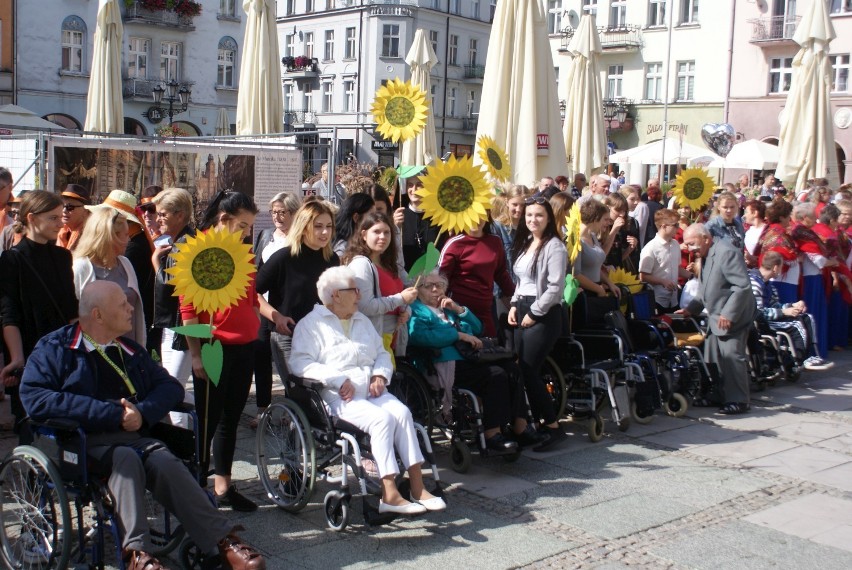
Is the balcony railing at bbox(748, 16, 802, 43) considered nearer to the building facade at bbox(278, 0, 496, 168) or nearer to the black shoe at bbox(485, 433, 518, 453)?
the building facade at bbox(278, 0, 496, 168)

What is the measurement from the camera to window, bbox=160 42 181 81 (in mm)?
41781

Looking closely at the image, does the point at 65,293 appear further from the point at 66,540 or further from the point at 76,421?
the point at 66,540

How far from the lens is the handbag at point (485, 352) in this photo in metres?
6.51

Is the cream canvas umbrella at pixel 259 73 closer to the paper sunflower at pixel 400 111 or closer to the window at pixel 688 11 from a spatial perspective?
the paper sunflower at pixel 400 111

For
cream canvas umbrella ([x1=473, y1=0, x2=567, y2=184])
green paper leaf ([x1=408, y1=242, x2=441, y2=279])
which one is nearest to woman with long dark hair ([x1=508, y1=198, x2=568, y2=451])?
green paper leaf ([x1=408, y1=242, x2=441, y2=279])

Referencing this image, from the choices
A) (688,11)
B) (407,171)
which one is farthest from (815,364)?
(688,11)

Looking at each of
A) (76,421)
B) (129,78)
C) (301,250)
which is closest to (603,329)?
(301,250)

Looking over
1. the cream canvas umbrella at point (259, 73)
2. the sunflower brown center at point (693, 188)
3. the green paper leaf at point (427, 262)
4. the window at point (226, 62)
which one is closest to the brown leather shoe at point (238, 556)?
the green paper leaf at point (427, 262)

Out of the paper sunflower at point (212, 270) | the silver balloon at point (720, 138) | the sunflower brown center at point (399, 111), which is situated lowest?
the paper sunflower at point (212, 270)

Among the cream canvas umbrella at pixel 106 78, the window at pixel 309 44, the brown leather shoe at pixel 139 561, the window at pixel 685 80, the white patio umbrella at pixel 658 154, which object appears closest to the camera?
the brown leather shoe at pixel 139 561

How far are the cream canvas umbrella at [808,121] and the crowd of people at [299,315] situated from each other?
8.64 m

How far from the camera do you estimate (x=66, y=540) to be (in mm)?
4070

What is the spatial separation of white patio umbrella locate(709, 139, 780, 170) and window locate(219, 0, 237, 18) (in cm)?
2782

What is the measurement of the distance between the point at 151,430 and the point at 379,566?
1.35 metres
